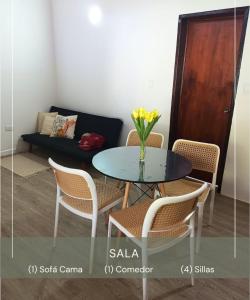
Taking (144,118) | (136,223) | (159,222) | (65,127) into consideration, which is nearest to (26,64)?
(65,127)

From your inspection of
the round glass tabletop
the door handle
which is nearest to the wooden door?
the door handle

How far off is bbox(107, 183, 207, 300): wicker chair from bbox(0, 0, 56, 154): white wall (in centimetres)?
297

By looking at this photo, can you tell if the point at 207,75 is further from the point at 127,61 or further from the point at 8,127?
the point at 8,127

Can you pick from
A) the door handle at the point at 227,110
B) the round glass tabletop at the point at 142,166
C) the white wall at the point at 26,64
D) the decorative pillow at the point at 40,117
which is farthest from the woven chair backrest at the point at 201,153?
the white wall at the point at 26,64

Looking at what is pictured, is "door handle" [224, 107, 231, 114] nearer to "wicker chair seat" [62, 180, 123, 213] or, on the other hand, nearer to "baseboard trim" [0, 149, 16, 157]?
"wicker chair seat" [62, 180, 123, 213]

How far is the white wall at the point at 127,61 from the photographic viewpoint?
291cm

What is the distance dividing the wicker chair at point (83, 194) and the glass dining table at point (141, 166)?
6.0 inches

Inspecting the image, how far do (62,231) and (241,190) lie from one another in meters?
1.92

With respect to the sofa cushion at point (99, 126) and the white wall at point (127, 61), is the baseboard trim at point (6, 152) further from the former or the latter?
the white wall at point (127, 61)

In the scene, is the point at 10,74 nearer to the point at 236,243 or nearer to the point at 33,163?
the point at 33,163

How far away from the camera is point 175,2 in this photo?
304 cm

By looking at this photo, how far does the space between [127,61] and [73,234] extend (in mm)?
2337

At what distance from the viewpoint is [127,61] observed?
3604 mm

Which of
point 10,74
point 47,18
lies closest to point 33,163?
point 10,74
